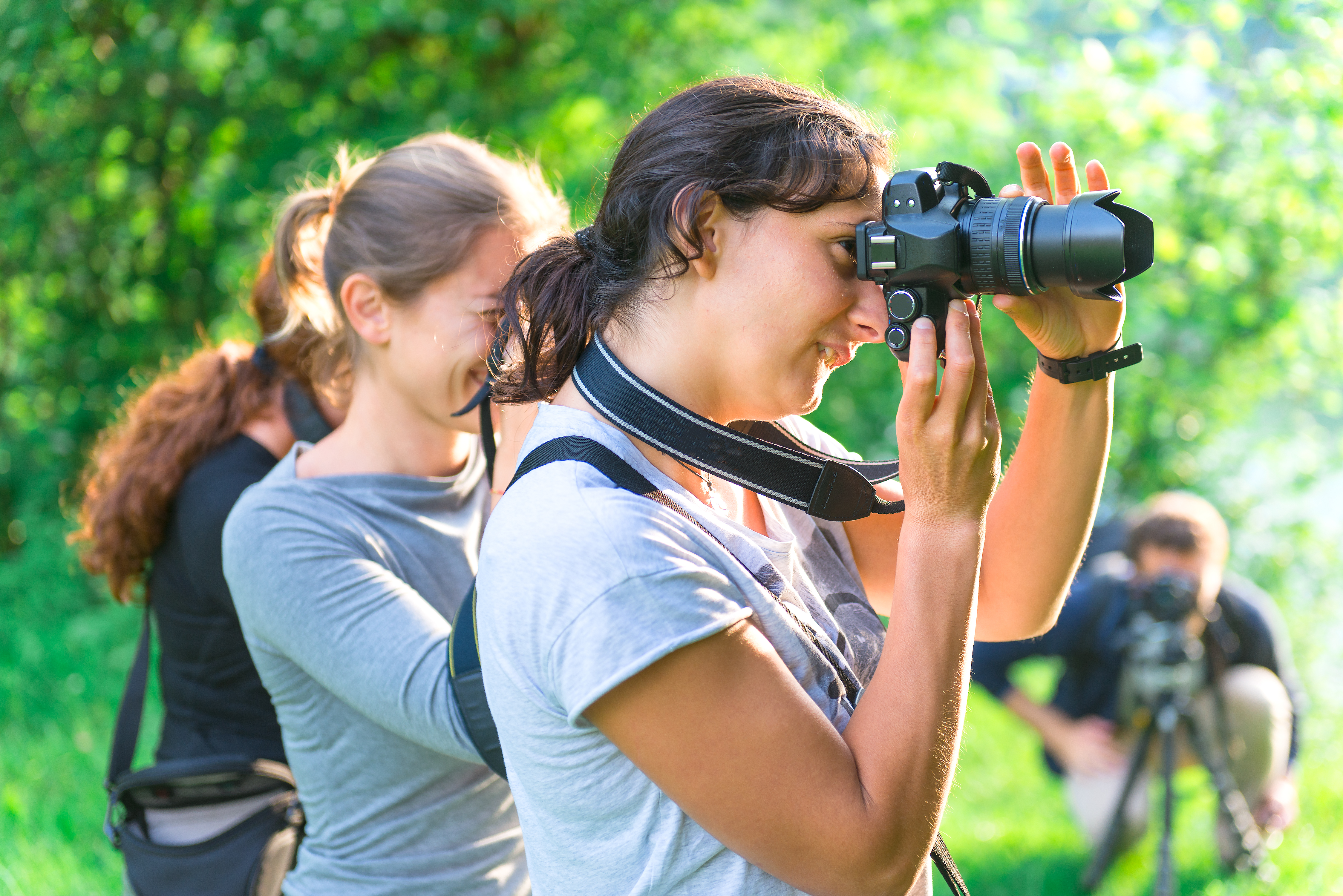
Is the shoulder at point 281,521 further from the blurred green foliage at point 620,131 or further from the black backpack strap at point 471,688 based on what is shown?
the blurred green foliage at point 620,131

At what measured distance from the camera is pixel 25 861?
10.9 feet

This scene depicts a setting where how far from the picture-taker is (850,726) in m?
1.05

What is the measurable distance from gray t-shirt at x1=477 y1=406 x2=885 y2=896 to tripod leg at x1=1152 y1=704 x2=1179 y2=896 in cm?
225

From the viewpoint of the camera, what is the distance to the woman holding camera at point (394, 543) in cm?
158

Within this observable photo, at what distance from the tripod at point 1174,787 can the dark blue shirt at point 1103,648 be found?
0.40 metres

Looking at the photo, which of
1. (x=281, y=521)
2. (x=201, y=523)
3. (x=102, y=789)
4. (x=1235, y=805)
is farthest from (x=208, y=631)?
(x=1235, y=805)

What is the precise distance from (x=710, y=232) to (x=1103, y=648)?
10.5ft

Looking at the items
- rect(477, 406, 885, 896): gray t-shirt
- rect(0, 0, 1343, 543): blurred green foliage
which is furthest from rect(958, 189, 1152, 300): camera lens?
rect(0, 0, 1343, 543): blurred green foliage

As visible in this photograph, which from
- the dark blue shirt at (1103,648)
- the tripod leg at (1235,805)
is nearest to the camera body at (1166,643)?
the tripod leg at (1235,805)

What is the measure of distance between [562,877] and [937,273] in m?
0.71

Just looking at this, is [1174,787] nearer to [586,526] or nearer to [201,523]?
[201,523]

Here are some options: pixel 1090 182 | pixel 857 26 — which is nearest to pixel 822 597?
pixel 1090 182

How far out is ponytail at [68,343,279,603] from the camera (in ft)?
6.51

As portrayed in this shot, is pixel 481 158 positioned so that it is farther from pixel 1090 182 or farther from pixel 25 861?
pixel 25 861
